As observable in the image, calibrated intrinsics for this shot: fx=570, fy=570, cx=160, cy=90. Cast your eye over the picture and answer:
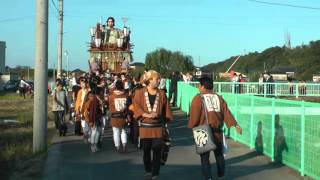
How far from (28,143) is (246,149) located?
5.78 m

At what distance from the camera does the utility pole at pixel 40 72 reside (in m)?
12.4

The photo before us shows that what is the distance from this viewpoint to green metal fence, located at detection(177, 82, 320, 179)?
9039 millimetres

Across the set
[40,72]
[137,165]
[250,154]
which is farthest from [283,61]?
[137,165]

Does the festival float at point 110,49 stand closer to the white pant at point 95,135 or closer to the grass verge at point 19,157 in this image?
the grass verge at point 19,157

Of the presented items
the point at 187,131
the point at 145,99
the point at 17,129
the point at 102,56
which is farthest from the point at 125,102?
Answer: the point at 102,56

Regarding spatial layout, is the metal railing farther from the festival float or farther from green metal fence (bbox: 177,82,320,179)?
green metal fence (bbox: 177,82,320,179)

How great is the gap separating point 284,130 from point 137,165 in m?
2.82

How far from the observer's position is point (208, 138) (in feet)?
27.6

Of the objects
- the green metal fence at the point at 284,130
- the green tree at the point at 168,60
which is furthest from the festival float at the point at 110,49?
the green tree at the point at 168,60

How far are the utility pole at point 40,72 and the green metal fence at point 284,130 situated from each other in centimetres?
464

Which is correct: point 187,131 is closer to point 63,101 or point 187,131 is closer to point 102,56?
point 63,101

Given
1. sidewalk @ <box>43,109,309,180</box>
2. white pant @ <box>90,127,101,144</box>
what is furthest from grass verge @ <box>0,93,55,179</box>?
white pant @ <box>90,127,101,144</box>

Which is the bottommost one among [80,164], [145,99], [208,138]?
[80,164]

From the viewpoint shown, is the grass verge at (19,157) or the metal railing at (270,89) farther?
the metal railing at (270,89)
